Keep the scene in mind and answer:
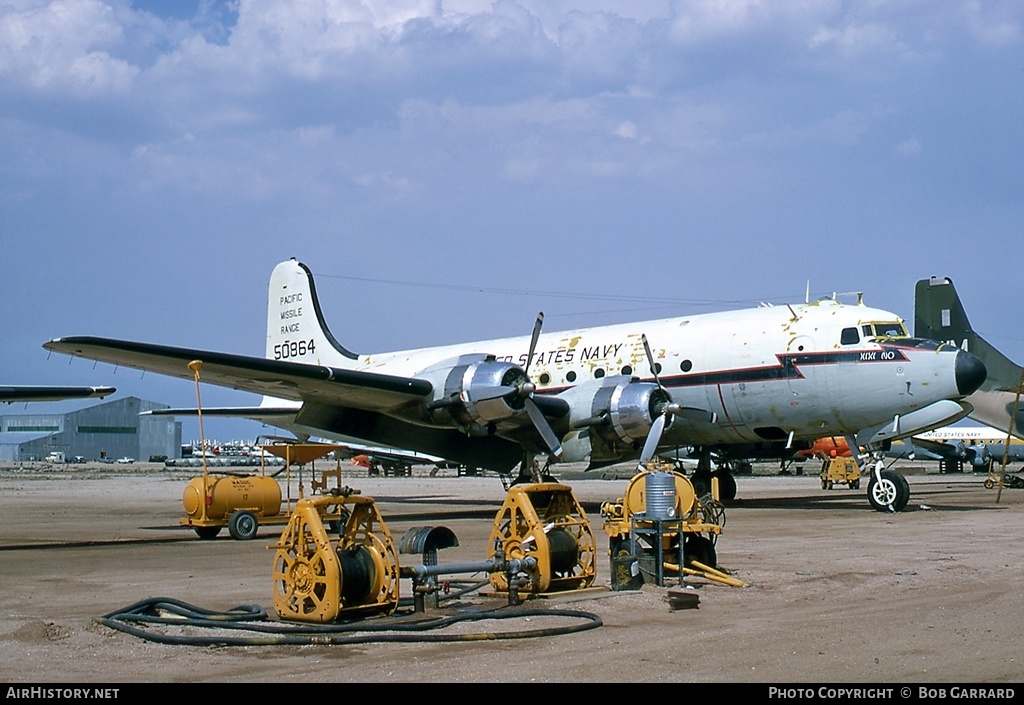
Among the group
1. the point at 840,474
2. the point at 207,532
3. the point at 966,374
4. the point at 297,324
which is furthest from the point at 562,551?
the point at 840,474

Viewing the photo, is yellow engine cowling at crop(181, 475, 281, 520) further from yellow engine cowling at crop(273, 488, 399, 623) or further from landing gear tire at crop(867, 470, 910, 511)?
landing gear tire at crop(867, 470, 910, 511)

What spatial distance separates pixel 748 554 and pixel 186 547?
308 inches

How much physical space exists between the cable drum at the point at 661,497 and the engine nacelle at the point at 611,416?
9332 millimetres

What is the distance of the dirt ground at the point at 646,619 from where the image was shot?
6.06m

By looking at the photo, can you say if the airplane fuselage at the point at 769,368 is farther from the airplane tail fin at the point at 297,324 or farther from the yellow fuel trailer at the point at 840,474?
the yellow fuel trailer at the point at 840,474

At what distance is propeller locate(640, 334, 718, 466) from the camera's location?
18.2 meters

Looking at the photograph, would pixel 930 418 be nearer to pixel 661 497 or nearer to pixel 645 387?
pixel 645 387

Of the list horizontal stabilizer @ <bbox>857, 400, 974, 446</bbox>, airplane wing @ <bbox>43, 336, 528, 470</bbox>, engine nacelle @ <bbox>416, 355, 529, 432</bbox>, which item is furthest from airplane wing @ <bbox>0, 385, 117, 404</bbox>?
horizontal stabilizer @ <bbox>857, 400, 974, 446</bbox>

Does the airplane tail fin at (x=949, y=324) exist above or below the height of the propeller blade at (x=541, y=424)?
above

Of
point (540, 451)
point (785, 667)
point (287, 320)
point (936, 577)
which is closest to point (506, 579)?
point (785, 667)

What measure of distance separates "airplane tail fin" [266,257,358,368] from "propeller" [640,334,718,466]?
1012 centimetres

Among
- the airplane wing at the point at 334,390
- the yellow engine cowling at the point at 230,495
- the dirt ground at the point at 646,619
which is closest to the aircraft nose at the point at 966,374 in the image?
the dirt ground at the point at 646,619

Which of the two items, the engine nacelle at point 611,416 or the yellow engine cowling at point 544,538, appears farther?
the engine nacelle at point 611,416

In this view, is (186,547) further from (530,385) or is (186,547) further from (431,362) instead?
(431,362)
